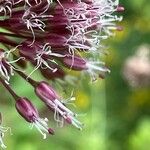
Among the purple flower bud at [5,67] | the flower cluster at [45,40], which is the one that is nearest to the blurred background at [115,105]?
the flower cluster at [45,40]

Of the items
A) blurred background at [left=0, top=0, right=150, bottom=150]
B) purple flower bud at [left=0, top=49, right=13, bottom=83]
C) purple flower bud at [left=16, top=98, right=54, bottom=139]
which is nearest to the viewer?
purple flower bud at [left=0, top=49, right=13, bottom=83]

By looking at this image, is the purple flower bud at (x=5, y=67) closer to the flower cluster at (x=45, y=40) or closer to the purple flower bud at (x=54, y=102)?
the flower cluster at (x=45, y=40)

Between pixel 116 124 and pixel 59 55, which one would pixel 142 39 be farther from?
pixel 59 55

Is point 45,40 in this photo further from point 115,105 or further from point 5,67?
point 115,105

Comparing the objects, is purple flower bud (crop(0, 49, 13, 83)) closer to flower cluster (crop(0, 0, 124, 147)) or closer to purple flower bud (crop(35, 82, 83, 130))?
flower cluster (crop(0, 0, 124, 147))

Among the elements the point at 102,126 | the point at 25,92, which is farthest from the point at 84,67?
the point at 102,126

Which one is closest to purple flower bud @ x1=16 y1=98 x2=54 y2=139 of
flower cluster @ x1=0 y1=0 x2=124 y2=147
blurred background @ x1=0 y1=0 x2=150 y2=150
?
flower cluster @ x1=0 y1=0 x2=124 y2=147

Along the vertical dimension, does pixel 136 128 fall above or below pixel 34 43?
below
